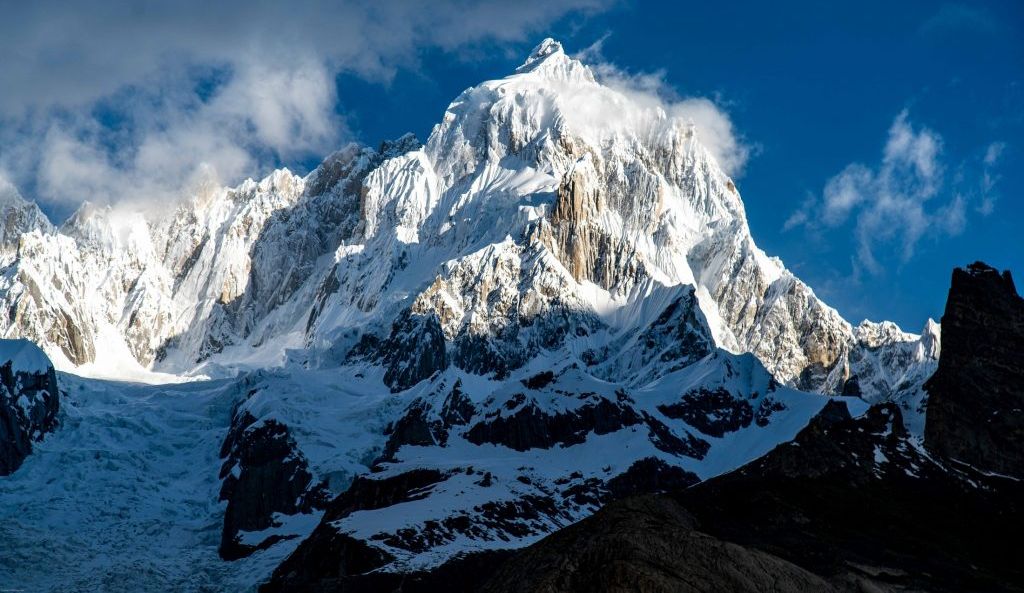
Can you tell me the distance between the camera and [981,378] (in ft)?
417

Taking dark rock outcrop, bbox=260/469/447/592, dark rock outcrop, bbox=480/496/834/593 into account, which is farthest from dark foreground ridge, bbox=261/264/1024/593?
dark rock outcrop, bbox=260/469/447/592

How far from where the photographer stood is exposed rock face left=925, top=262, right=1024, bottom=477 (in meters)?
121

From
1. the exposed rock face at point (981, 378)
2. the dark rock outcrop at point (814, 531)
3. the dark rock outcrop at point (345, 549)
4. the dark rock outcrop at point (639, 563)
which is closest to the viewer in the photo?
the dark rock outcrop at point (639, 563)

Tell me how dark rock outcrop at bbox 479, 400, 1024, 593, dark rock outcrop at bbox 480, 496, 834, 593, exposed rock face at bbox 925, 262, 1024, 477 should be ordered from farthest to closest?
exposed rock face at bbox 925, 262, 1024, 477 → dark rock outcrop at bbox 479, 400, 1024, 593 → dark rock outcrop at bbox 480, 496, 834, 593

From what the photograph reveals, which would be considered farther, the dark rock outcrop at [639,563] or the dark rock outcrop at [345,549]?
the dark rock outcrop at [345,549]

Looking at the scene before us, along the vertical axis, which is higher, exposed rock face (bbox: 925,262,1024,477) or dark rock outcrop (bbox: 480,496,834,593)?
exposed rock face (bbox: 925,262,1024,477)

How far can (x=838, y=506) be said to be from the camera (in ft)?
336

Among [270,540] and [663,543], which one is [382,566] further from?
[663,543]

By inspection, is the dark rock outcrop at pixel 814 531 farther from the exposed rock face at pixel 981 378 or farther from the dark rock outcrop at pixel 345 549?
the dark rock outcrop at pixel 345 549

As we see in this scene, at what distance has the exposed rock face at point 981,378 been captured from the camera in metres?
121

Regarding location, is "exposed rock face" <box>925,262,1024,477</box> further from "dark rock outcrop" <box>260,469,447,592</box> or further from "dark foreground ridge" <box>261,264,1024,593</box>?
"dark rock outcrop" <box>260,469,447,592</box>

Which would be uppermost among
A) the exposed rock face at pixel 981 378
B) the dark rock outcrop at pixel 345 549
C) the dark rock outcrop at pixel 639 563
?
the exposed rock face at pixel 981 378

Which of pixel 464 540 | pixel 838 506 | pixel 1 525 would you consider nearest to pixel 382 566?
pixel 464 540

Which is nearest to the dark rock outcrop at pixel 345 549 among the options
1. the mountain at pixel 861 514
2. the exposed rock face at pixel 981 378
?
the mountain at pixel 861 514
